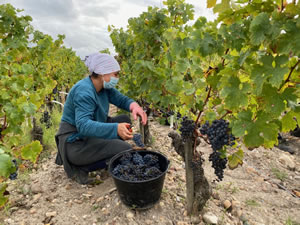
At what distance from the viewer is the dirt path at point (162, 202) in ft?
8.18

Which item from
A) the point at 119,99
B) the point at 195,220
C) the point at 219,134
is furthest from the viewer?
the point at 119,99

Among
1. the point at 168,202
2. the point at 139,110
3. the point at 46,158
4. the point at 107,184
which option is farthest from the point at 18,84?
the point at 46,158

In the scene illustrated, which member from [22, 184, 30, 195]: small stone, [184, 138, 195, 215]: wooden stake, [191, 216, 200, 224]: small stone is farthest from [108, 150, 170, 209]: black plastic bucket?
[22, 184, 30, 195]: small stone

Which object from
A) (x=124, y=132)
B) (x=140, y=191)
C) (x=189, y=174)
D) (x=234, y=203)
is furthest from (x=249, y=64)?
(x=234, y=203)

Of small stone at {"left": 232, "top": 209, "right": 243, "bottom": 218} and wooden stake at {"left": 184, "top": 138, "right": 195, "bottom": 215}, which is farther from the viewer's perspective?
small stone at {"left": 232, "top": 209, "right": 243, "bottom": 218}

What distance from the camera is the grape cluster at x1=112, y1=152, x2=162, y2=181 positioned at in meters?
2.53

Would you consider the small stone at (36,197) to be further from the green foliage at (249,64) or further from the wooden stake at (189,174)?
the green foliage at (249,64)

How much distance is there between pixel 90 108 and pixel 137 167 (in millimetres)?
909

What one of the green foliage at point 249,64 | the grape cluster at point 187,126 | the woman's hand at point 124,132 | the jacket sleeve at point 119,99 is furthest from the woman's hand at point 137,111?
the grape cluster at point 187,126

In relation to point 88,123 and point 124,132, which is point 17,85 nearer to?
point 88,123

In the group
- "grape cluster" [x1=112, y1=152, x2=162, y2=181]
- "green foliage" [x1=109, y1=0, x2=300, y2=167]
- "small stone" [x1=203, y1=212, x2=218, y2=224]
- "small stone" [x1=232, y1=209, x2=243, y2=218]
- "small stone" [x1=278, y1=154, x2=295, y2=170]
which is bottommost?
"small stone" [x1=278, y1=154, x2=295, y2=170]

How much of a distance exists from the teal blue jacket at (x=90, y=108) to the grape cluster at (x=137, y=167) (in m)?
0.37

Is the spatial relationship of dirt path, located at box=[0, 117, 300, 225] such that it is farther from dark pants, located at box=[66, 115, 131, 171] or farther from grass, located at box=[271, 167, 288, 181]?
dark pants, located at box=[66, 115, 131, 171]

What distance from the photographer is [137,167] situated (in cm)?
262
